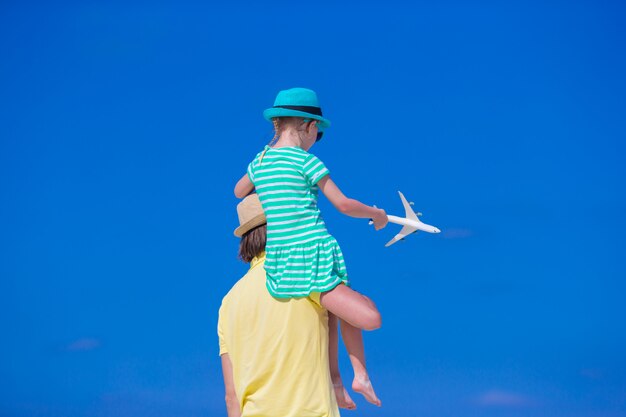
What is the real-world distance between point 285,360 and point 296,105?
1.47 m

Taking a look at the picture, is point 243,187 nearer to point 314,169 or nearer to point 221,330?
point 314,169

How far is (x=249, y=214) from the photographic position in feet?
16.6

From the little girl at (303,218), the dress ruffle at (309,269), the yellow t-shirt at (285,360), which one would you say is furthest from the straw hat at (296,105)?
the yellow t-shirt at (285,360)

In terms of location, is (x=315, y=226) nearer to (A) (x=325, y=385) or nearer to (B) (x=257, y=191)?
(B) (x=257, y=191)

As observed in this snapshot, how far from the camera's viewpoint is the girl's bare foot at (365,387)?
195 inches

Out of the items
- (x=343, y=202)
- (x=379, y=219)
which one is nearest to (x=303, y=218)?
(x=343, y=202)

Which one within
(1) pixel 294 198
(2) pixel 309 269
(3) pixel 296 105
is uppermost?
(3) pixel 296 105

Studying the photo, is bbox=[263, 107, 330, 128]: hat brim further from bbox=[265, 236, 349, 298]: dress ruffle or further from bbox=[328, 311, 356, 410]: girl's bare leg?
bbox=[328, 311, 356, 410]: girl's bare leg

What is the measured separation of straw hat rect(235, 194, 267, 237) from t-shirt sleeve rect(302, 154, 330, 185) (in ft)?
1.61

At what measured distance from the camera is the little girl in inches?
180

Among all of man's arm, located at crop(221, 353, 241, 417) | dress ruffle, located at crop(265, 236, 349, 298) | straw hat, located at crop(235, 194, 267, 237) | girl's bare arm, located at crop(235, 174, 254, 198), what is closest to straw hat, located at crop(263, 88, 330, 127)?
girl's bare arm, located at crop(235, 174, 254, 198)

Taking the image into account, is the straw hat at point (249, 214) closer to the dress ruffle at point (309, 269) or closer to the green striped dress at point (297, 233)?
the green striped dress at point (297, 233)

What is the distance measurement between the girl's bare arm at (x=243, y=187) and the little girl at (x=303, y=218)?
0.67 ft

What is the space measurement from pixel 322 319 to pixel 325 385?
376 mm
